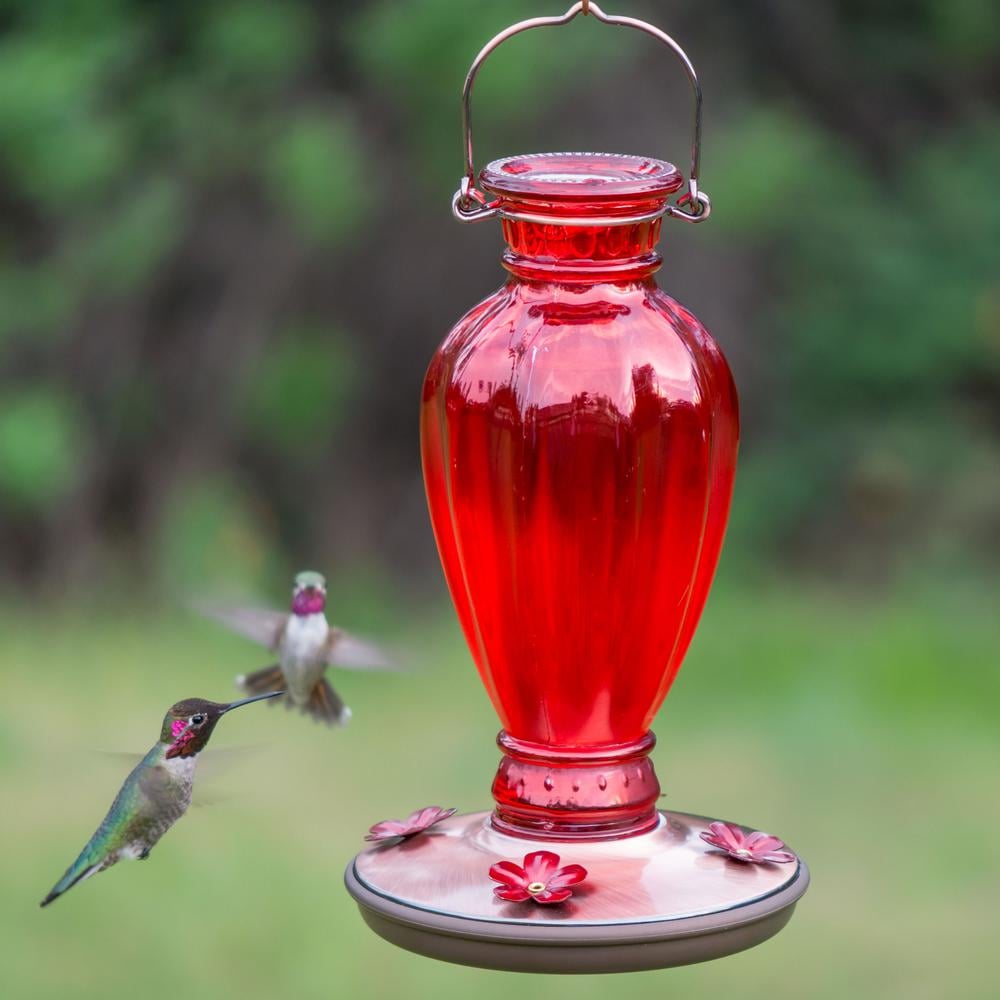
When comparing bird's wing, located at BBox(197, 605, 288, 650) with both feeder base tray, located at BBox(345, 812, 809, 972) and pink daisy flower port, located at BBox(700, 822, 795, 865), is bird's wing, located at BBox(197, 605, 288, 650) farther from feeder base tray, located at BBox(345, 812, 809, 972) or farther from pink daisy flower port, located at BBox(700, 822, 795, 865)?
pink daisy flower port, located at BBox(700, 822, 795, 865)

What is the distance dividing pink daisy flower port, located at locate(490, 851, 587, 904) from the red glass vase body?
0.14 metres

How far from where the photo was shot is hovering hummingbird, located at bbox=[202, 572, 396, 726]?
8.25 feet

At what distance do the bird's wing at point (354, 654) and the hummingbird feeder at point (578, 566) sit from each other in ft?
1.12

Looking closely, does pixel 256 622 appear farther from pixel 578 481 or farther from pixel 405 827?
pixel 578 481

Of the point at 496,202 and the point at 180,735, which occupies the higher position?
the point at 496,202

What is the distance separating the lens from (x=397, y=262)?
8062 mm

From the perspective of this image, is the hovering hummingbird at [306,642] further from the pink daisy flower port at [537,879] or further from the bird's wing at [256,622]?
the pink daisy flower port at [537,879]

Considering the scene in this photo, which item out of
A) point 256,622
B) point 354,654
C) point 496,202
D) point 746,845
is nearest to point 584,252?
point 496,202

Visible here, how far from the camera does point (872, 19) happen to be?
8.55 meters

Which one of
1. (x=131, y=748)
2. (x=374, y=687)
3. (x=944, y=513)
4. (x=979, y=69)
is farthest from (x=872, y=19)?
(x=131, y=748)

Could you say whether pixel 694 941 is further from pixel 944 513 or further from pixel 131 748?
pixel 944 513

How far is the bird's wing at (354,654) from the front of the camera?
239 centimetres

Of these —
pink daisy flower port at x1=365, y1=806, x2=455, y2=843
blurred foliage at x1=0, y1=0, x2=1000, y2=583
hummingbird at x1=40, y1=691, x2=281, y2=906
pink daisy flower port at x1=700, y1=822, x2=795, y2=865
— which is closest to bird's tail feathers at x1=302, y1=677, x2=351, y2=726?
hummingbird at x1=40, y1=691, x2=281, y2=906

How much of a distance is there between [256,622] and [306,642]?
97 mm
